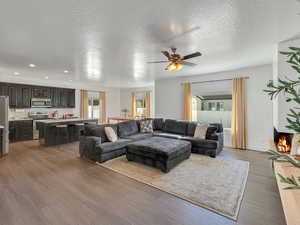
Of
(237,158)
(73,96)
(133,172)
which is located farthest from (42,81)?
(237,158)

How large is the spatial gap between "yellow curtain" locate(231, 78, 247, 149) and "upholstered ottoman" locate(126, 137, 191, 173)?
2.32 metres

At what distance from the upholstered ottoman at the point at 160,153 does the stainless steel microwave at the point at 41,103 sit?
16.8 feet

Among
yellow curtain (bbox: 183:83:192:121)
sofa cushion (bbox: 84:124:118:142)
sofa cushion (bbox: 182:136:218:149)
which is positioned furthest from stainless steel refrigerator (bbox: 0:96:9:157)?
yellow curtain (bbox: 183:83:192:121)

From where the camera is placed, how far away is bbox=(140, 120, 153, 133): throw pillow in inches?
223

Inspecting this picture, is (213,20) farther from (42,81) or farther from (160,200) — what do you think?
(42,81)

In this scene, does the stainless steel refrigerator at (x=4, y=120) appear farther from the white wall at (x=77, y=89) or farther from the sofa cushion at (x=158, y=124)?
the sofa cushion at (x=158, y=124)

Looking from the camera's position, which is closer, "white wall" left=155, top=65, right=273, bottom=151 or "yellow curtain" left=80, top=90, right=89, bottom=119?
"white wall" left=155, top=65, right=273, bottom=151

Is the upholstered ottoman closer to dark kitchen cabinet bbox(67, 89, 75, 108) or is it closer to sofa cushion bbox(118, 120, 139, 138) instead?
sofa cushion bbox(118, 120, 139, 138)

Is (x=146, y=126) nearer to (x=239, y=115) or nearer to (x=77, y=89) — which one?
(x=239, y=115)

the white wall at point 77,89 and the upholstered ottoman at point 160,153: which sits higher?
the white wall at point 77,89

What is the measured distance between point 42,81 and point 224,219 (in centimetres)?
812

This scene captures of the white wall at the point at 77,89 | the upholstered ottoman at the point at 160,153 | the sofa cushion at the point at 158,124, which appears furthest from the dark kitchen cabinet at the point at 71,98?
the upholstered ottoman at the point at 160,153

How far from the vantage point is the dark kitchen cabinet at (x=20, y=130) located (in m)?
5.70

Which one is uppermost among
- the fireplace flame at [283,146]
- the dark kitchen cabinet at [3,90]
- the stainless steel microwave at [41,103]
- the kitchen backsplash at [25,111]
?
the dark kitchen cabinet at [3,90]
